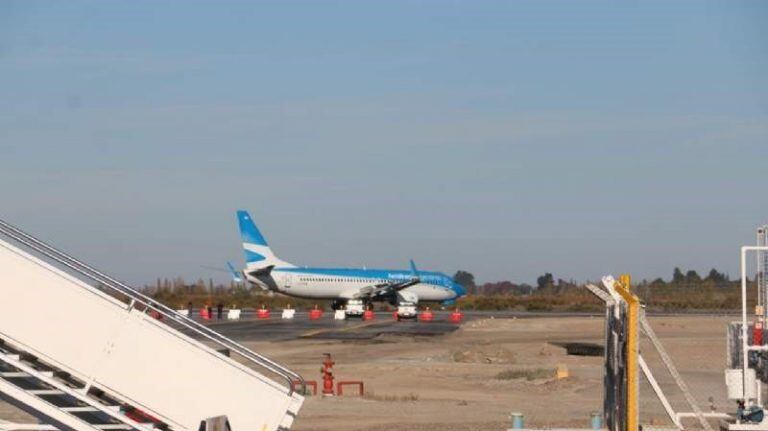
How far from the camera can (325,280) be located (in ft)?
318

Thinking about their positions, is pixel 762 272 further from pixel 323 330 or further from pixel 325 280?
pixel 325 280

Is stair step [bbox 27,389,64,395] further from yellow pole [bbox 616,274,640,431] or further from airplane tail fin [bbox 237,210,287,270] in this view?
airplane tail fin [bbox 237,210,287,270]

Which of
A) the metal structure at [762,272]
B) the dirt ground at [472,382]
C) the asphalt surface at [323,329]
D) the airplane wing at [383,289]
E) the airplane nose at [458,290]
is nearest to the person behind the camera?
the metal structure at [762,272]

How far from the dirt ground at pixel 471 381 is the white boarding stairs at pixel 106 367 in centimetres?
931

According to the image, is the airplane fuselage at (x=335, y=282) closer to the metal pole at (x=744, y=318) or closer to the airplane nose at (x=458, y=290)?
the airplane nose at (x=458, y=290)

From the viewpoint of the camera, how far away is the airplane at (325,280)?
96500mm

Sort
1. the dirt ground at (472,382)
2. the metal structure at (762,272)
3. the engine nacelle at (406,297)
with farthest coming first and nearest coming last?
the engine nacelle at (406,297)
the dirt ground at (472,382)
the metal structure at (762,272)

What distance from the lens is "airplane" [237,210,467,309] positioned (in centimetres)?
9650

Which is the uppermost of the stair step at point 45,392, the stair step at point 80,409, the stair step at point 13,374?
the stair step at point 13,374

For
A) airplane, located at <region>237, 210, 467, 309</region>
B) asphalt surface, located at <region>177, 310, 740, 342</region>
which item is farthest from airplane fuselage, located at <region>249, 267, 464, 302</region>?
asphalt surface, located at <region>177, 310, 740, 342</region>

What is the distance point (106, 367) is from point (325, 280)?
278 feet

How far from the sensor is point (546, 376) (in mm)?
33562

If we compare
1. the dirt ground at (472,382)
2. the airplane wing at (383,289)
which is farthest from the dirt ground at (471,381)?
the airplane wing at (383,289)

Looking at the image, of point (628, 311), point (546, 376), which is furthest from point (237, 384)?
point (546, 376)
